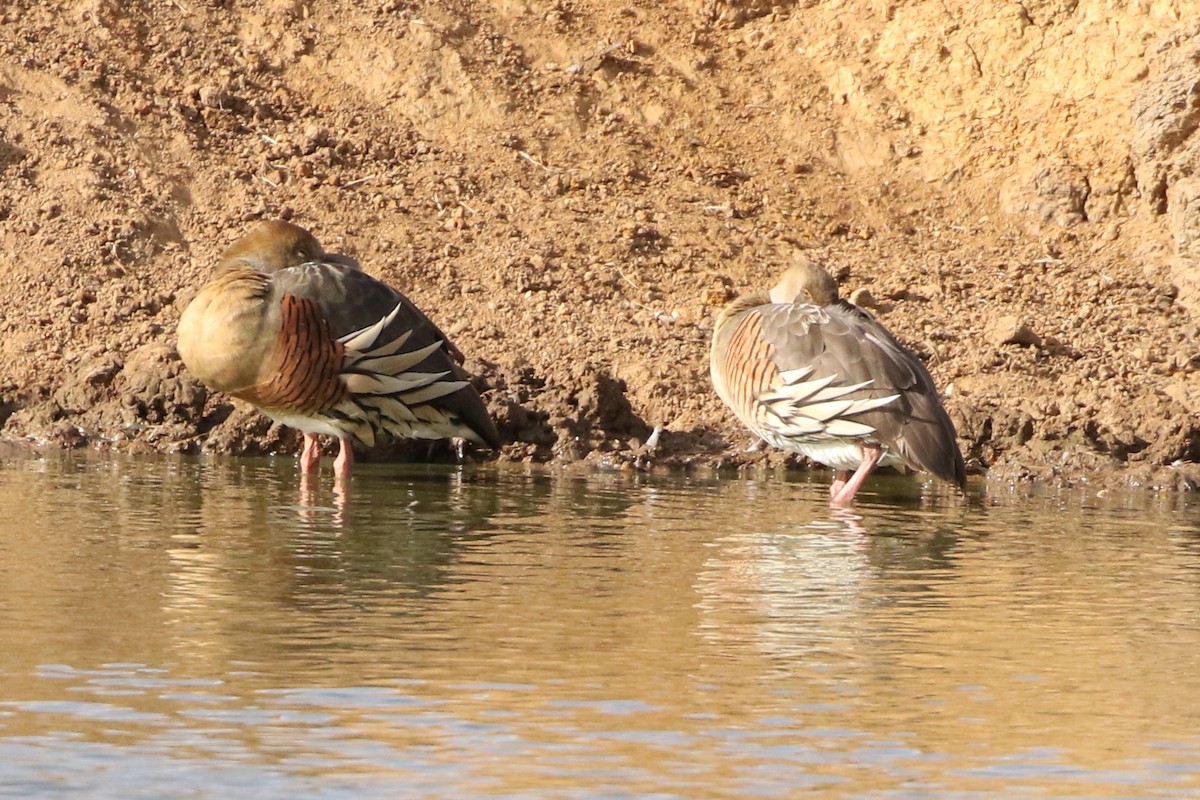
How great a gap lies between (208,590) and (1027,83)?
12.1 meters

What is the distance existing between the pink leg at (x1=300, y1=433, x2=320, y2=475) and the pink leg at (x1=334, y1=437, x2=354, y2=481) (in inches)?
5.9

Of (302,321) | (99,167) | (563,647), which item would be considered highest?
(99,167)

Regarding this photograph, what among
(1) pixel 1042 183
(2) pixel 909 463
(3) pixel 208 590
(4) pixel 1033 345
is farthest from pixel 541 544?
(1) pixel 1042 183

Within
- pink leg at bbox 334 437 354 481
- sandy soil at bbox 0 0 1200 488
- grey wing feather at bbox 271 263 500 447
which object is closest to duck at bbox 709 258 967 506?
sandy soil at bbox 0 0 1200 488

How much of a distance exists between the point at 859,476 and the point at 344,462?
9.85 feet

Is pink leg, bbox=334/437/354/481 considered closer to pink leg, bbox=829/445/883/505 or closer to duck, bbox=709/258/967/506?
duck, bbox=709/258/967/506

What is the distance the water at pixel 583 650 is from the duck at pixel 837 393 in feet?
2.00

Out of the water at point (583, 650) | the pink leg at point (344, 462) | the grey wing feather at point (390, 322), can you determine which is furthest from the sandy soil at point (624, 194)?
the water at point (583, 650)

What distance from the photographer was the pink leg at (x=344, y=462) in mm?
11062

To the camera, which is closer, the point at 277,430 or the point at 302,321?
the point at 302,321

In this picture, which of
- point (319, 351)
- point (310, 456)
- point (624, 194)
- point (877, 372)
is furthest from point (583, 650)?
point (624, 194)

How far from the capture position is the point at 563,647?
5988 millimetres

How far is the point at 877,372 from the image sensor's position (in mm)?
10414

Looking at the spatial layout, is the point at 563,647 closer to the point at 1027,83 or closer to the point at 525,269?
the point at 525,269
